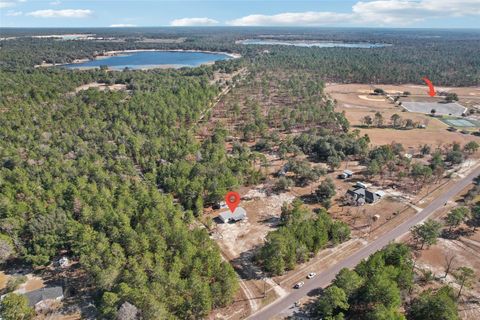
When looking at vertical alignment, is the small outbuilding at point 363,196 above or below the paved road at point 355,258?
above

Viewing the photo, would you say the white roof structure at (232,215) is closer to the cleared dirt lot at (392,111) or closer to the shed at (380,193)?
the shed at (380,193)

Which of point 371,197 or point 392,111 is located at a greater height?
point 392,111

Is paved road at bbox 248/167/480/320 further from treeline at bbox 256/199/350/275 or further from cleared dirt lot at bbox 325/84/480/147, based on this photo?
cleared dirt lot at bbox 325/84/480/147

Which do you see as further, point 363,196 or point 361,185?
point 361,185

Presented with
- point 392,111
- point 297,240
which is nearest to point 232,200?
point 297,240

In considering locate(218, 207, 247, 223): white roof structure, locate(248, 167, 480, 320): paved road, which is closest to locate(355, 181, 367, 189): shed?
locate(248, 167, 480, 320): paved road

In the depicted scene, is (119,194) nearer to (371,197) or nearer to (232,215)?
(232,215)

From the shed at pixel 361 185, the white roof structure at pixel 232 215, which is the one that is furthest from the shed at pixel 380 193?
the white roof structure at pixel 232 215
